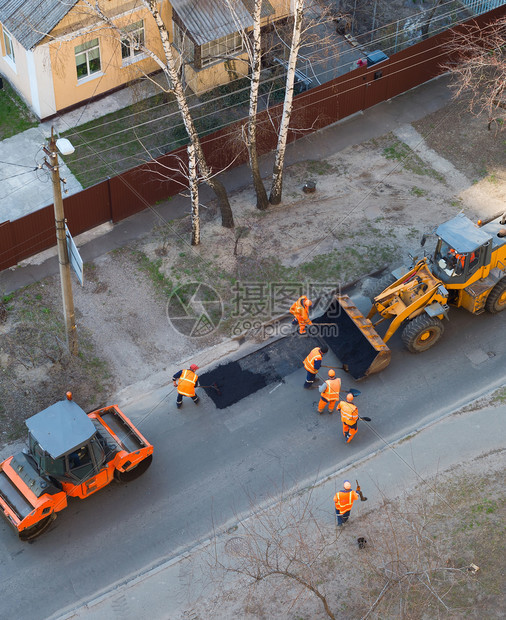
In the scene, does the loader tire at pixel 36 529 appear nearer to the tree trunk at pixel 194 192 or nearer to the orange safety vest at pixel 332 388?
the orange safety vest at pixel 332 388

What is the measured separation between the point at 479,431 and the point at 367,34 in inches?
638

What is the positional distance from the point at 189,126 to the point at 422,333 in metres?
7.92

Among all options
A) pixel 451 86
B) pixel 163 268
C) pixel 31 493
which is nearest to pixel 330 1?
pixel 451 86

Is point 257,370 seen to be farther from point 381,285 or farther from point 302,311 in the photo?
point 381,285

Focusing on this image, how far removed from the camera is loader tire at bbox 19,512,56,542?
722 inches

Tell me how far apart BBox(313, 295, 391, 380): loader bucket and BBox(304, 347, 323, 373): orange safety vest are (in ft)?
3.47

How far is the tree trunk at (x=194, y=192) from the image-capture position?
75.5 ft

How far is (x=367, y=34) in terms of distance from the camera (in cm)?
3105

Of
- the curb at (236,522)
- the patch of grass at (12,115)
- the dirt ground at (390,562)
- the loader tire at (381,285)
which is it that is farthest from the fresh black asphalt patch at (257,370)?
the patch of grass at (12,115)

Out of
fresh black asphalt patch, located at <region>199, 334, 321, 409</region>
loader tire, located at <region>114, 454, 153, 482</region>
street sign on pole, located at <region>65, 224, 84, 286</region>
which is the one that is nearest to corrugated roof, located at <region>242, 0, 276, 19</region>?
fresh black asphalt patch, located at <region>199, 334, 321, 409</region>

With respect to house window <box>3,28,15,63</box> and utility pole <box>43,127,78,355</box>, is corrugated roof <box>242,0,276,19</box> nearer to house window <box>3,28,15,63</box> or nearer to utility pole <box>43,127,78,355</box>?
house window <box>3,28,15,63</box>

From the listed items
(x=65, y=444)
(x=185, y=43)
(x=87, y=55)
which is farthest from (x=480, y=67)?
(x=65, y=444)

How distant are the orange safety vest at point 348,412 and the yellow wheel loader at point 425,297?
1.90 metres

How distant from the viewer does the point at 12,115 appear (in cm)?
2820
